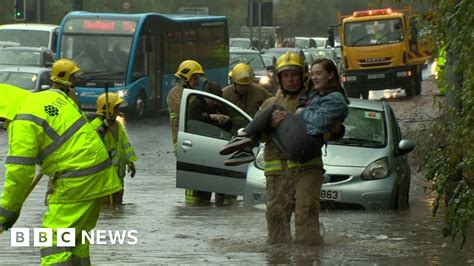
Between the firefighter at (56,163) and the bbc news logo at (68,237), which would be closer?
the firefighter at (56,163)

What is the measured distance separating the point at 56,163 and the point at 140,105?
27.5 meters

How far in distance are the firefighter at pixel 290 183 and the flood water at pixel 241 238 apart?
0.16m

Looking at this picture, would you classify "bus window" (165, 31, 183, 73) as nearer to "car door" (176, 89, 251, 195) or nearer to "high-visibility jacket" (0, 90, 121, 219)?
"car door" (176, 89, 251, 195)

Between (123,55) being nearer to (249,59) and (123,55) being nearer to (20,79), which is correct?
(20,79)

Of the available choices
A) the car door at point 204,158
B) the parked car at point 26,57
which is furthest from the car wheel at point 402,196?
the parked car at point 26,57

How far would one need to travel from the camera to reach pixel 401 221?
13500mm

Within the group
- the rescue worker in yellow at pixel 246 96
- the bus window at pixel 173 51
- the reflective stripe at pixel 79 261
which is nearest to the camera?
the reflective stripe at pixel 79 261

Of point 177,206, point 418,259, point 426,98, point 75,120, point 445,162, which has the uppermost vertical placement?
point 75,120

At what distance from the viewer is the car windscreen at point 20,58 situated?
36.4m

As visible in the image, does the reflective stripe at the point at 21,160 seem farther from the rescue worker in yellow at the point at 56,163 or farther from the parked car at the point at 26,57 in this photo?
the parked car at the point at 26,57

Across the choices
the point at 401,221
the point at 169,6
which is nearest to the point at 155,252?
the point at 401,221

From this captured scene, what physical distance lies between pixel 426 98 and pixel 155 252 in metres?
30.7

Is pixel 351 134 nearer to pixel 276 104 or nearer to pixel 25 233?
pixel 276 104

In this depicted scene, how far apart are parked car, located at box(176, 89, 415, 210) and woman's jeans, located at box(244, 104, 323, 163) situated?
303cm
